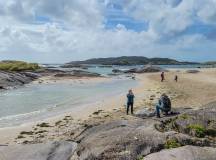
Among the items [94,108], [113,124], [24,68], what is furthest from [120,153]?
[24,68]

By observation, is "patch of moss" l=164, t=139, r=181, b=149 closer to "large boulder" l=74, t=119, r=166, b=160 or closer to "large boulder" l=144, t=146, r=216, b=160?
"large boulder" l=74, t=119, r=166, b=160

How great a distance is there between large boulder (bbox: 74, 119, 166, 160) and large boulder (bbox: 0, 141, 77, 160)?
513mm

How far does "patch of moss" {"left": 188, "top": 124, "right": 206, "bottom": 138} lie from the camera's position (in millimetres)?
12097

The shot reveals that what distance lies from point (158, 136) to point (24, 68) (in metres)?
95.0

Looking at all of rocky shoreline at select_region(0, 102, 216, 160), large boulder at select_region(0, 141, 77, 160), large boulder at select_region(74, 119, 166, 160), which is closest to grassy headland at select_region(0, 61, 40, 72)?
large boulder at select_region(0, 141, 77, 160)

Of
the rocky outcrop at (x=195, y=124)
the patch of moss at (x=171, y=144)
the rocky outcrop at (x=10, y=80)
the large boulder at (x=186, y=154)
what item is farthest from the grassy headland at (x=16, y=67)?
the large boulder at (x=186, y=154)

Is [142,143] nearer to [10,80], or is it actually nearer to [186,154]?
[186,154]

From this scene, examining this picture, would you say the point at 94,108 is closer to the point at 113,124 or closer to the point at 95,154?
the point at 113,124

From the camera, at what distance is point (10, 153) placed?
1231cm

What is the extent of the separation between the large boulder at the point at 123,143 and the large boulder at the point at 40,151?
1.68 ft

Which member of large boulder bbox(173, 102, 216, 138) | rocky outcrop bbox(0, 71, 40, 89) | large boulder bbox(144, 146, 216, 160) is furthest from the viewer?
rocky outcrop bbox(0, 71, 40, 89)

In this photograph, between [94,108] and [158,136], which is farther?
[94,108]

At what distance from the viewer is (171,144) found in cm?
1091

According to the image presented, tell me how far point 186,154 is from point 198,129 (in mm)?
2518
